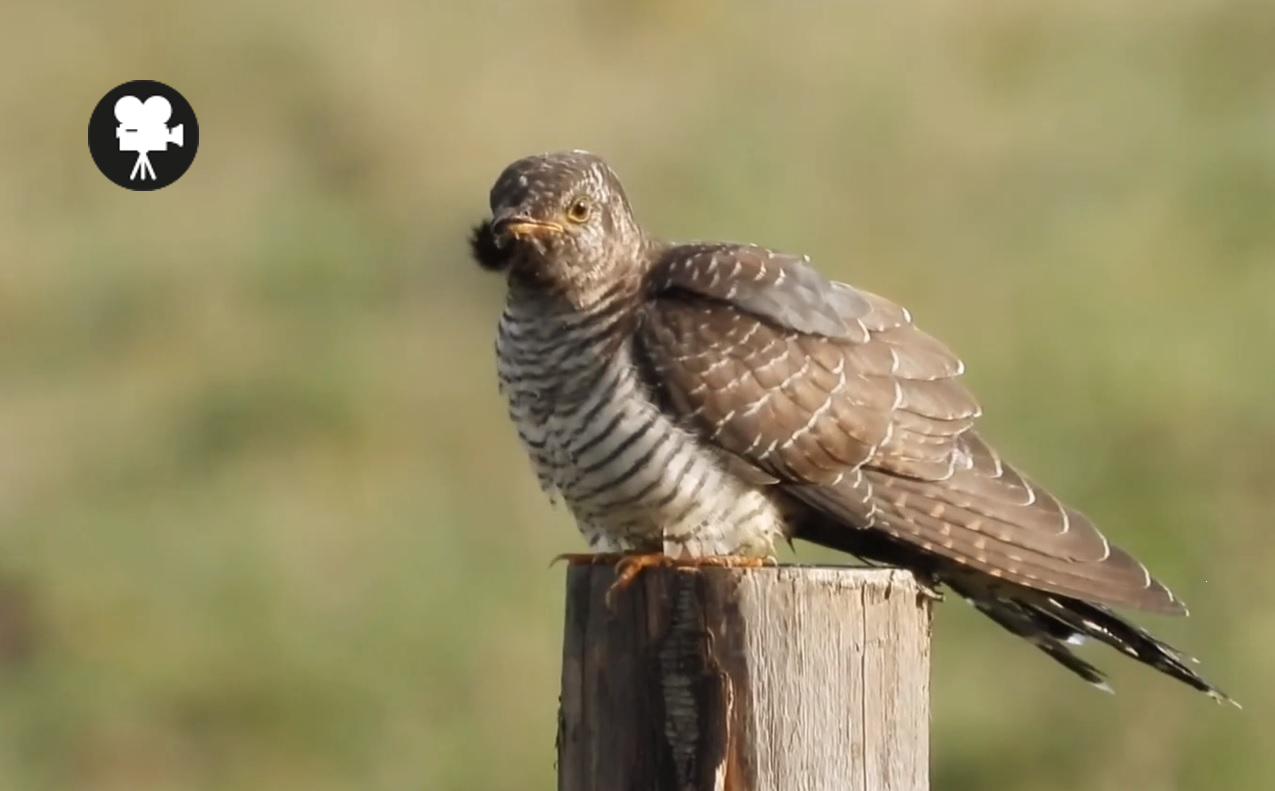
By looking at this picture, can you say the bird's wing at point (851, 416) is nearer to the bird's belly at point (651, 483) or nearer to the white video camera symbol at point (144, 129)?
the bird's belly at point (651, 483)

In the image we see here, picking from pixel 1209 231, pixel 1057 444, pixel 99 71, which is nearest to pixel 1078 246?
pixel 1209 231

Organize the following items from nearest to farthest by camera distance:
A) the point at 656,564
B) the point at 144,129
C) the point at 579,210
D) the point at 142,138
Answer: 1. the point at 656,564
2. the point at 579,210
3. the point at 144,129
4. the point at 142,138

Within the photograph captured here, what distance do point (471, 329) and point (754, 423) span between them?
5.17m

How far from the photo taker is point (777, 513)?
4.20 metres

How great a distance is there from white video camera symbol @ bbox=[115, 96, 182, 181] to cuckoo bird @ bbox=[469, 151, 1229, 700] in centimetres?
561

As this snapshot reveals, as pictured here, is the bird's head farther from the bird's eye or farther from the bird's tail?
the bird's tail

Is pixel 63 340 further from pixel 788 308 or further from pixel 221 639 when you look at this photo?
pixel 788 308

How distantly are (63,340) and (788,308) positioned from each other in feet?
20.0

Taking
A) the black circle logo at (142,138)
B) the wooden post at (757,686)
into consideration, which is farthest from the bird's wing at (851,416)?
the black circle logo at (142,138)

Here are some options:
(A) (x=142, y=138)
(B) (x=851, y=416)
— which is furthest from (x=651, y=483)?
(A) (x=142, y=138)

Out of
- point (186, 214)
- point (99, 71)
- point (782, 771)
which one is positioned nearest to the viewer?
point (782, 771)

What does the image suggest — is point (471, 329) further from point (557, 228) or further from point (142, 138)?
point (557, 228)

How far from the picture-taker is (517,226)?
4133mm

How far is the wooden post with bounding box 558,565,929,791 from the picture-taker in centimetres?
305
